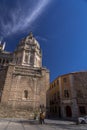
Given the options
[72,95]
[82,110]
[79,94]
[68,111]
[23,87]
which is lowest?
[68,111]

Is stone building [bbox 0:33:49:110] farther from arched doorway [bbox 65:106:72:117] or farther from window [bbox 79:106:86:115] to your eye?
window [bbox 79:106:86:115]

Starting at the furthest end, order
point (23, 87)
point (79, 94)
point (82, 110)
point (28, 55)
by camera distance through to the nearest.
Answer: point (28, 55)
point (79, 94)
point (82, 110)
point (23, 87)

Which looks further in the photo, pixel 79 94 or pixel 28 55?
pixel 28 55

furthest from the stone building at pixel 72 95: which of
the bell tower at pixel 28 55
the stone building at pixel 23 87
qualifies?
the bell tower at pixel 28 55

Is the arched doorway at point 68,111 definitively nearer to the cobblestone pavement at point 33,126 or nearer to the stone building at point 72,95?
the stone building at point 72,95

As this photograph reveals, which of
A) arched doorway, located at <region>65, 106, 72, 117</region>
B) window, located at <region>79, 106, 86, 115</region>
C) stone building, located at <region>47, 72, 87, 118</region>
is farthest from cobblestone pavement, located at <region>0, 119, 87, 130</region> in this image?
arched doorway, located at <region>65, 106, 72, 117</region>

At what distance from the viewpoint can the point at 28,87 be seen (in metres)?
25.2

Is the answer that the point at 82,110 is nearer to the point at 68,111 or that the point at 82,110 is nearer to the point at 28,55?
the point at 68,111

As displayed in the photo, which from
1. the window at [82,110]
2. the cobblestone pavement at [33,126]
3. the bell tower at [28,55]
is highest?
the bell tower at [28,55]

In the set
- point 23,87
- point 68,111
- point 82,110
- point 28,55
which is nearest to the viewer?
point 23,87

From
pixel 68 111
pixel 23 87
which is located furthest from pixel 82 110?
pixel 23 87

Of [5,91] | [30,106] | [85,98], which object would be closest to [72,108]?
[85,98]

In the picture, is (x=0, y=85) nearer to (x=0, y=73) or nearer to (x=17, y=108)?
(x=0, y=73)

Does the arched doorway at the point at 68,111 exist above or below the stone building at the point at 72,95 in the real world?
below
